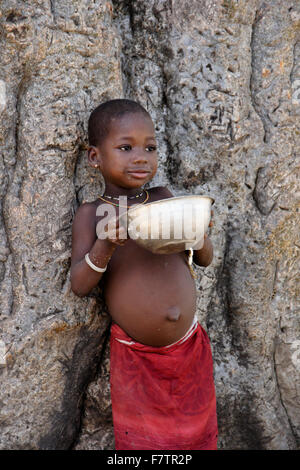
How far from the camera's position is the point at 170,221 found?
56.9 inches

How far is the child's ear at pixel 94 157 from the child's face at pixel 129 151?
0.04m

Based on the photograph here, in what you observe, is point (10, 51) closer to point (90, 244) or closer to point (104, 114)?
point (104, 114)

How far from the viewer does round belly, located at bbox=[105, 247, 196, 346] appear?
1681mm

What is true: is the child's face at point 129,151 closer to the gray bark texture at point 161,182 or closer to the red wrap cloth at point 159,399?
the gray bark texture at point 161,182

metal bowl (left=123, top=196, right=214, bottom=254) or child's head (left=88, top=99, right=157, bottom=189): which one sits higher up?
child's head (left=88, top=99, right=157, bottom=189)

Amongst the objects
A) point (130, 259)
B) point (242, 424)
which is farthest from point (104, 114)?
point (242, 424)

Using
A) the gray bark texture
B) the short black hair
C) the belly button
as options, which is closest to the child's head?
the short black hair

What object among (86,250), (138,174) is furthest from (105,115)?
(86,250)

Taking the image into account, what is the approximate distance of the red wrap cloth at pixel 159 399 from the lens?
173cm

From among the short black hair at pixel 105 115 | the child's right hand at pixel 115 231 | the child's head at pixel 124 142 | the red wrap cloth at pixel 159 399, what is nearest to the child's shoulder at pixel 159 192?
the child's head at pixel 124 142

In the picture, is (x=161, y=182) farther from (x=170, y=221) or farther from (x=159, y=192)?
(x=170, y=221)

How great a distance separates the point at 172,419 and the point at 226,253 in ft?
2.41

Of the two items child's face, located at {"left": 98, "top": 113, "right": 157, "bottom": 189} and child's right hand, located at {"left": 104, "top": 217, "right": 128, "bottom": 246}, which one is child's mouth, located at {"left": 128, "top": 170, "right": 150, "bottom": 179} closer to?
child's face, located at {"left": 98, "top": 113, "right": 157, "bottom": 189}

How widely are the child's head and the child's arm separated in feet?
0.55
